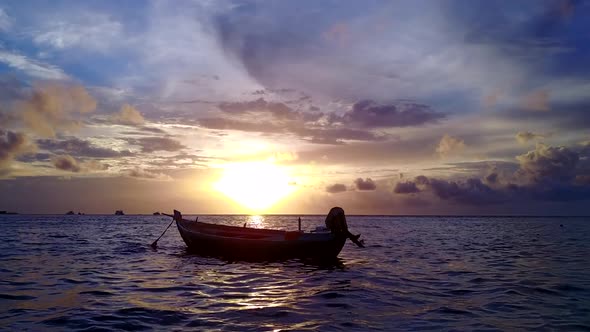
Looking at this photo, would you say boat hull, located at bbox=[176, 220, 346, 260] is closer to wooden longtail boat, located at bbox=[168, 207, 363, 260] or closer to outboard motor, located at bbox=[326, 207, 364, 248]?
wooden longtail boat, located at bbox=[168, 207, 363, 260]

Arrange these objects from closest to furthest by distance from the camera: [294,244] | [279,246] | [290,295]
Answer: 1. [290,295]
2. [294,244]
3. [279,246]

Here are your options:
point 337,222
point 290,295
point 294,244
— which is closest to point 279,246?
point 294,244

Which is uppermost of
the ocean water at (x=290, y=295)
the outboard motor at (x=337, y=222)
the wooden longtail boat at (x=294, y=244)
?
the outboard motor at (x=337, y=222)

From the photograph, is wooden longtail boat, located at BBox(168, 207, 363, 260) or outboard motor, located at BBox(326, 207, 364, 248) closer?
wooden longtail boat, located at BBox(168, 207, 363, 260)

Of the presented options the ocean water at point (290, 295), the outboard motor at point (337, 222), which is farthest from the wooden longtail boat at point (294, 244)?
the ocean water at point (290, 295)

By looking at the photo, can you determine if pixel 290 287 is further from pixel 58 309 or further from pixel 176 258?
pixel 176 258

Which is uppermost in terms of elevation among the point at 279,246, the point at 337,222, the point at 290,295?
the point at 337,222

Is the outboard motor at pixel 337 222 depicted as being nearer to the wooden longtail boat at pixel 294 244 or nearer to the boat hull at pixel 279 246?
the wooden longtail boat at pixel 294 244

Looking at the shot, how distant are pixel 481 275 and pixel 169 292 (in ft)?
52.3

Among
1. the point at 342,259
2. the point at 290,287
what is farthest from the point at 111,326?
the point at 342,259

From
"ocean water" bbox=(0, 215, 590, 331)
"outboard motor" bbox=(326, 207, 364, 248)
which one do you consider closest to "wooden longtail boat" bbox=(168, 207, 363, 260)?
"outboard motor" bbox=(326, 207, 364, 248)

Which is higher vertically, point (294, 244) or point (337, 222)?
point (337, 222)

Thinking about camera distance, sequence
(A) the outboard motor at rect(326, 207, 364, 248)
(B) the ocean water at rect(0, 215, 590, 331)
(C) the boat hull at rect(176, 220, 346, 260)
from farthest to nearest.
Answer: (A) the outboard motor at rect(326, 207, 364, 248)
(C) the boat hull at rect(176, 220, 346, 260)
(B) the ocean water at rect(0, 215, 590, 331)

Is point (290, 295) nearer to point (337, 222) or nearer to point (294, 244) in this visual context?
point (294, 244)
